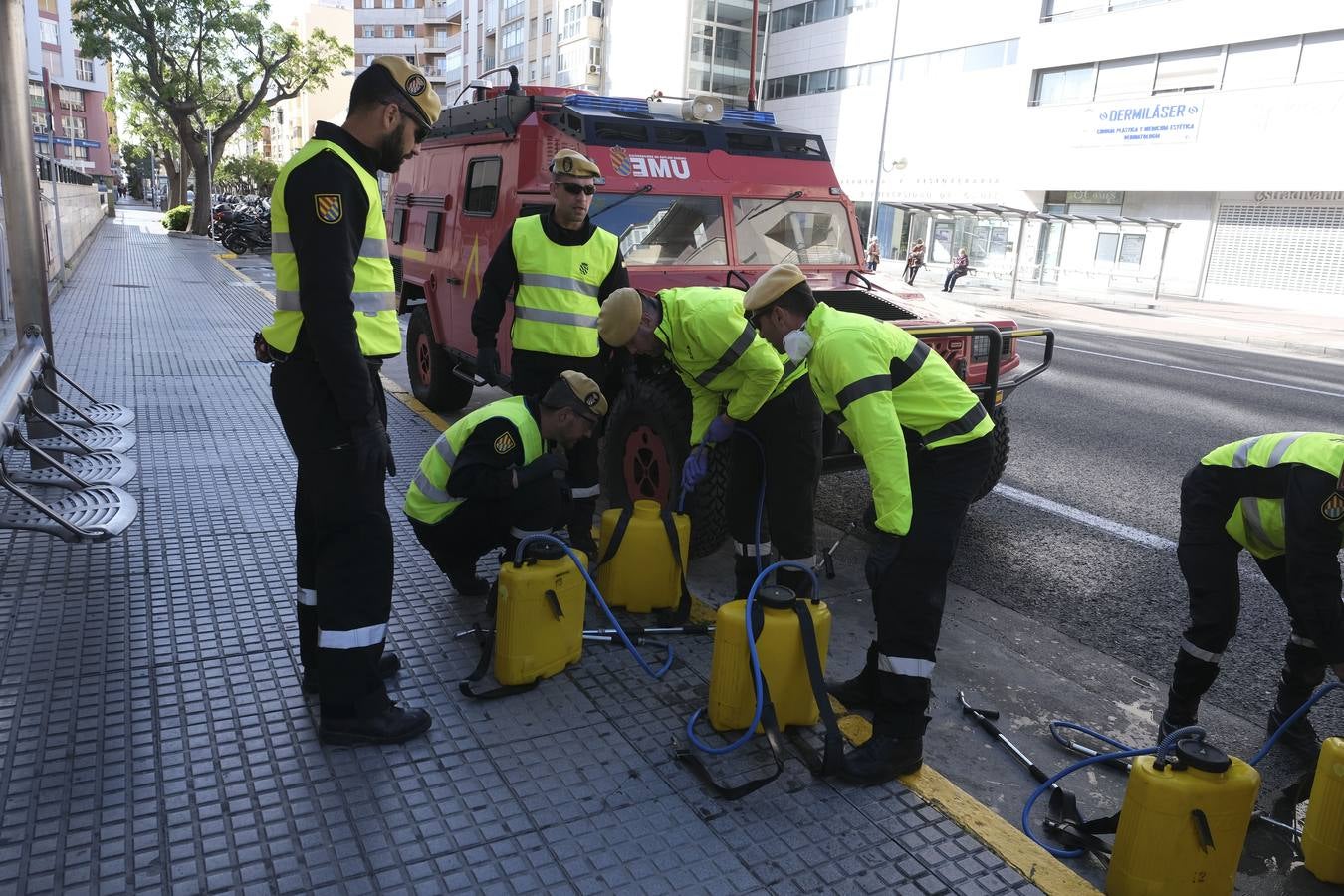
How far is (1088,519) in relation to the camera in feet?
19.4

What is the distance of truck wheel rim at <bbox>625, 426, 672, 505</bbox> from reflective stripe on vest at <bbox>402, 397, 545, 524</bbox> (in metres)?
0.96

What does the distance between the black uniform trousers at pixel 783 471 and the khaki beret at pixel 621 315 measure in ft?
2.03

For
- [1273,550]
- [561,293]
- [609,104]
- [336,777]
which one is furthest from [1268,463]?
[609,104]

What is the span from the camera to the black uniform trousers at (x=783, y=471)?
12.3 feet

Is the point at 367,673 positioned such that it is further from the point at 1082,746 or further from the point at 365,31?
the point at 365,31

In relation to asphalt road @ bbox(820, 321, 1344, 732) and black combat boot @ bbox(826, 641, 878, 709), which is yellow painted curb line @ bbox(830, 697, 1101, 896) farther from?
asphalt road @ bbox(820, 321, 1344, 732)

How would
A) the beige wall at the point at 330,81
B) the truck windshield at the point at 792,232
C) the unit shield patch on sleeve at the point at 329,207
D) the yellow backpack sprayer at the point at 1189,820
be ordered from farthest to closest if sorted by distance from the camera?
the beige wall at the point at 330,81 < the truck windshield at the point at 792,232 < the unit shield patch on sleeve at the point at 329,207 < the yellow backpack sprayer at the point at 1189,820

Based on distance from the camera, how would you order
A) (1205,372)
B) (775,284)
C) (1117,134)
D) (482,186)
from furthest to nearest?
(1117,134), (1205,372), (482,186), (775,284)

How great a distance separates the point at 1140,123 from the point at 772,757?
31059 mm

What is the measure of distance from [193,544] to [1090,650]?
4227 millimetres

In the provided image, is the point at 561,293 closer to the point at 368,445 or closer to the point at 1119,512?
the point at 368,445

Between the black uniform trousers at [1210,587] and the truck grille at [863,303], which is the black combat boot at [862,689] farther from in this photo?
the truck grille at [863,303]

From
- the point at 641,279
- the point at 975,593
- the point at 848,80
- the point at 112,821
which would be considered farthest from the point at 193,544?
the point at 848,80

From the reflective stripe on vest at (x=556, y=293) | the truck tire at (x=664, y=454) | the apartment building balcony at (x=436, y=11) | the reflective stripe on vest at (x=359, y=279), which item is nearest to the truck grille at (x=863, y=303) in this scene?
the truck tire at (x=664, y=454)
